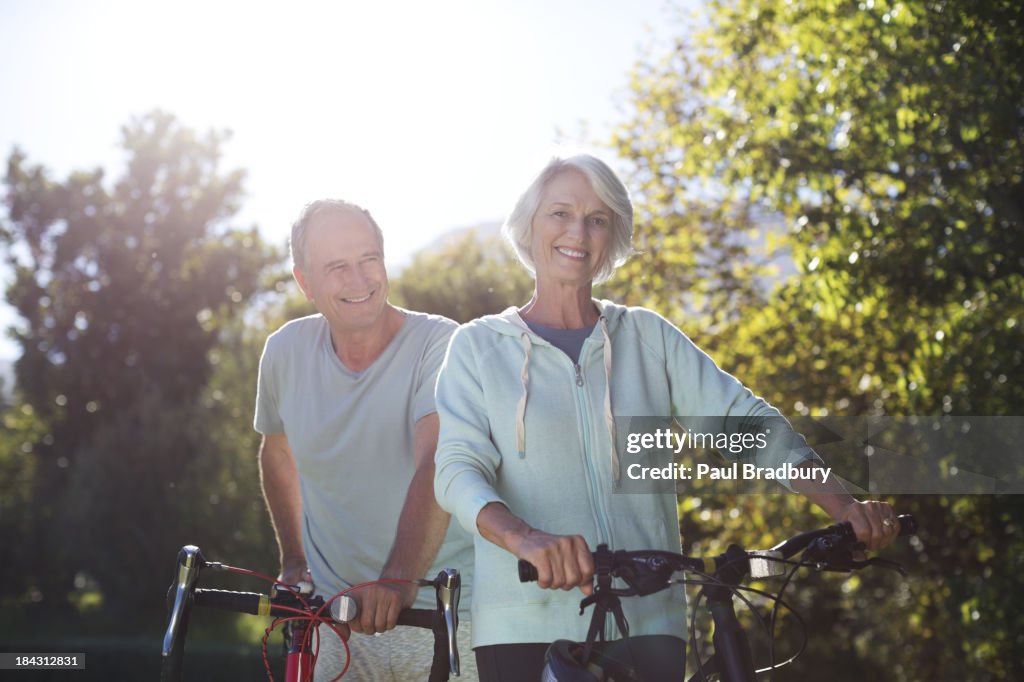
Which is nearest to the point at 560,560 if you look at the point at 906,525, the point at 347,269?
the point at 906,525

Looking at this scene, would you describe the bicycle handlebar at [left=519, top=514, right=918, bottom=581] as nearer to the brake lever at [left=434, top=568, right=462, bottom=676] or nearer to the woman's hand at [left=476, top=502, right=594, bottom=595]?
the woman's hand at [left=476, top=502, right=594, bottom=595]

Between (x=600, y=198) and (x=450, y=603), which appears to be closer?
(x=450, y=603)

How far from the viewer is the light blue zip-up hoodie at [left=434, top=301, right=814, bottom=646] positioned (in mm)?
2424

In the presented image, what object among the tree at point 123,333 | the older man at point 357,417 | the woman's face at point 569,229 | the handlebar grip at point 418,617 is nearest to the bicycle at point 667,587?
the handlebar grip at point 418,617

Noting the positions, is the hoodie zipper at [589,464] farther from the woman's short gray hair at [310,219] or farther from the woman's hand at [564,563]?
the woman's short gray hair at [310,219]

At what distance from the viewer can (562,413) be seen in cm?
254

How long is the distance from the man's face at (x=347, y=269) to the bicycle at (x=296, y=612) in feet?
2.82

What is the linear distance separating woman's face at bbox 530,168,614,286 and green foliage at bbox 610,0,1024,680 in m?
5.34

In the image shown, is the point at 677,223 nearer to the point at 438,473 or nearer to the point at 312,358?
the point at 312,358

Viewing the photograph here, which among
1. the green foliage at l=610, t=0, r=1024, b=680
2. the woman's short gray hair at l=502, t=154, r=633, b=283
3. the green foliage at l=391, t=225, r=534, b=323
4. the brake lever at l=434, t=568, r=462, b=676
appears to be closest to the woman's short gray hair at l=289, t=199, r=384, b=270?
the woman's short gray hair at l=502, t=154, r=633, b=283

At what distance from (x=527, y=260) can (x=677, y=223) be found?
28.4 ft

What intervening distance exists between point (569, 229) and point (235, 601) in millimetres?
1102

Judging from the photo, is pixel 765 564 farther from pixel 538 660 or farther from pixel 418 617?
pixel 418 617

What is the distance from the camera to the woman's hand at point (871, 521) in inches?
90.3
